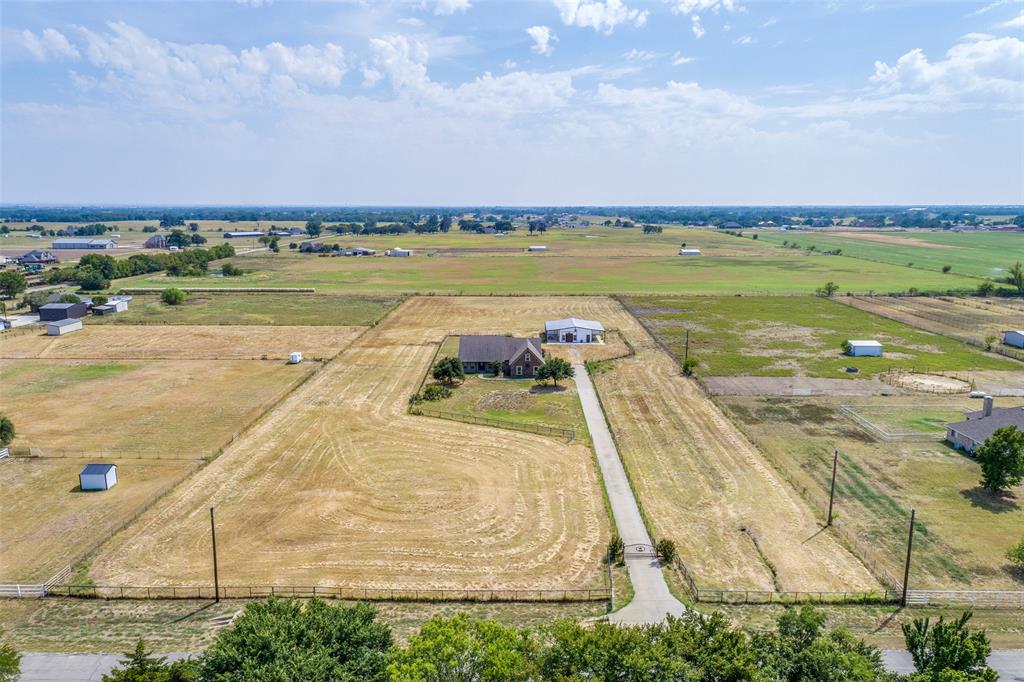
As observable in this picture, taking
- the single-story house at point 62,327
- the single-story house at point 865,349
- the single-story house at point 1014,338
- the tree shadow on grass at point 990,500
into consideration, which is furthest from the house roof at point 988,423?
the single-story house at point 62,327

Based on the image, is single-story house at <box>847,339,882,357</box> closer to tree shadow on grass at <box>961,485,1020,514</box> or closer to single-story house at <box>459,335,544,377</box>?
tree shadow on grass at <box>961,485,1020,514</box>

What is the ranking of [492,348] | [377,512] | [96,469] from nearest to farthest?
[377,512] → [96,469] → [492,348]

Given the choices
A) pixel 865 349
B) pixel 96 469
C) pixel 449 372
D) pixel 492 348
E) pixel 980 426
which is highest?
pixel 492 348

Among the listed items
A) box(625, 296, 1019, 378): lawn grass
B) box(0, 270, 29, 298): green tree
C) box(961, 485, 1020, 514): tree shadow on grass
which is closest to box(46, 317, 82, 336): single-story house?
box(0, 270, 29, 298): green tree

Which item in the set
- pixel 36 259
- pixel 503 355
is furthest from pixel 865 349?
pixel 36 259

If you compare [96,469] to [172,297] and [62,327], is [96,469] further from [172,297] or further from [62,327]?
[172,297]

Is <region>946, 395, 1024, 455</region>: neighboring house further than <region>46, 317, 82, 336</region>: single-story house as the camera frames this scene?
No
